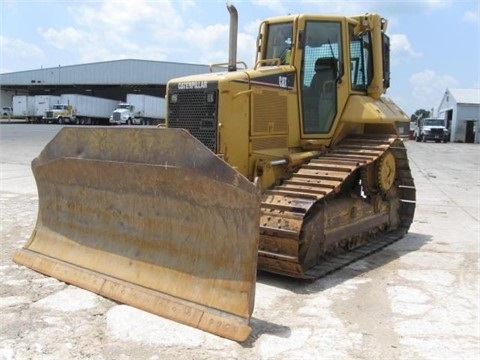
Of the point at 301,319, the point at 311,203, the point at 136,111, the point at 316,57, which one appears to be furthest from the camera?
the point at 136,111

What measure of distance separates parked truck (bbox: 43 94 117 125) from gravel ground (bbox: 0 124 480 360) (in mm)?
48353

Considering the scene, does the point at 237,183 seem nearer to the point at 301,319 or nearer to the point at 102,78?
the point at 301,319

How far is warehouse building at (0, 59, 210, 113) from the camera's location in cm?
5928

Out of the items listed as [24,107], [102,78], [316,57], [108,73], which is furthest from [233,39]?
[102,78]

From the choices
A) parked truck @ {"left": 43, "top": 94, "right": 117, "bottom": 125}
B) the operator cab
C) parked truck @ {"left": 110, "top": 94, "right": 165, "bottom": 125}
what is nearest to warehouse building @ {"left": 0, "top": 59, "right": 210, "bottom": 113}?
parked truck @ {"left": 43, "top": 94, "right": 117, "bottom": 125}

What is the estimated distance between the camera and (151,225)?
15.2 ft

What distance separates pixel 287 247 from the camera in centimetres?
486

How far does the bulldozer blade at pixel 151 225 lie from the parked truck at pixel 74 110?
4919cm

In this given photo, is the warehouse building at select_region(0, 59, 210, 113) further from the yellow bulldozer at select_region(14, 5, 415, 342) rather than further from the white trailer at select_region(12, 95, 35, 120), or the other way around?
the yellow bulldozer at select_region(14, 5, 415, 342)

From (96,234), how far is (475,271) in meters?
4.06

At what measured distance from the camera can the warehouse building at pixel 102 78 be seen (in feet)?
194

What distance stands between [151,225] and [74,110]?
50549mm

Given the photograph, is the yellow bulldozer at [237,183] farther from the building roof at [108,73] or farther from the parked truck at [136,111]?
the building roof at [108,73]

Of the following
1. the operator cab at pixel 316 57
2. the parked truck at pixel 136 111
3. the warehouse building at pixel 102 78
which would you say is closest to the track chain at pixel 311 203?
the operator cab at pixel 316 57
